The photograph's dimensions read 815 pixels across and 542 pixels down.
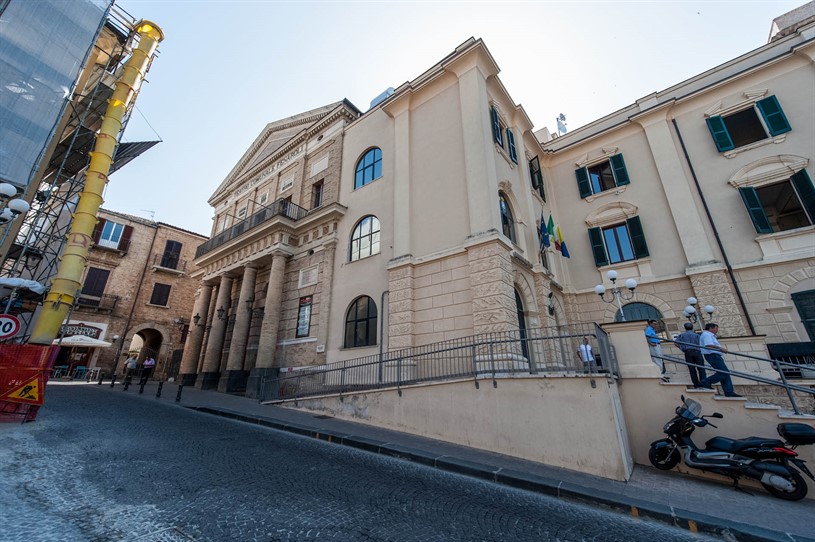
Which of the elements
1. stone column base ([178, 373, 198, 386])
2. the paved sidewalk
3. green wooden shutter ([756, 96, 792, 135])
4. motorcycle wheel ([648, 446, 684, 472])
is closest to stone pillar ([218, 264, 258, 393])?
stone column base ([178, 373, 198, 386])

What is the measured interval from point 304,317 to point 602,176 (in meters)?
16.3

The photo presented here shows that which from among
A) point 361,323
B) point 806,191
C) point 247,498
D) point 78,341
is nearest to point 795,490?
point 247,498

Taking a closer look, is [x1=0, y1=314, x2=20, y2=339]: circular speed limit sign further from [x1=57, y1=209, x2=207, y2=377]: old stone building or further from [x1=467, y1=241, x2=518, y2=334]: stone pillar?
[x1=57, y1=209, x2=207, y2=377]: old stone building

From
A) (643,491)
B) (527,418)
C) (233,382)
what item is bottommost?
(643,491)

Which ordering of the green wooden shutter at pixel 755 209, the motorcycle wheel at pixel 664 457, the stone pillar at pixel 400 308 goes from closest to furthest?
the motorcycle wheel at pixel 664 457 → the stone pillar at pixel 400 308 → the green wooden shutter at pixel 755 209

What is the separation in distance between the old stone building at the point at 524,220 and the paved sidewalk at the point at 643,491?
13.3 ft

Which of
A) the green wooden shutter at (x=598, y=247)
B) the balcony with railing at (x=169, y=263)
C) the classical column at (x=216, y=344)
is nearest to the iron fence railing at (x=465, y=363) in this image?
the green wooden shutter at (x=598, y=247)

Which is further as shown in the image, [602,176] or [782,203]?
[602,176]

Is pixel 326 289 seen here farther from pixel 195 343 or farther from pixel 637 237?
pixel 637 237

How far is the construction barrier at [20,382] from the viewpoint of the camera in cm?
719

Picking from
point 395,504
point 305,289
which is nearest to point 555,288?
point 305,289

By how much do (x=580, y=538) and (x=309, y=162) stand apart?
64.9 ft

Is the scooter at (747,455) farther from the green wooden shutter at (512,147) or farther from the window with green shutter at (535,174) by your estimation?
the window with green shutter at (535,174)

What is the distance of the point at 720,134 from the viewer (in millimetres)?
13406
